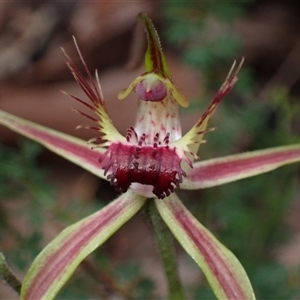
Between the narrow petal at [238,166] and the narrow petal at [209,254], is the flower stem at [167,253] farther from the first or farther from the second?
the narrow petal at [238,166]

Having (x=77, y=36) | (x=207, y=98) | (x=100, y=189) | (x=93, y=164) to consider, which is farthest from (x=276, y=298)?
(x=77, y=36)

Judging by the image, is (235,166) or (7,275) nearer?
(7,275)

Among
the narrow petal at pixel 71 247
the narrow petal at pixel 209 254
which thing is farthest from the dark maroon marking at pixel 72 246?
the narrow petal at pixel 209 254

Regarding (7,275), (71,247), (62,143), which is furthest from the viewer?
(62,143)

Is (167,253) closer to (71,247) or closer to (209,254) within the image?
(209,254)

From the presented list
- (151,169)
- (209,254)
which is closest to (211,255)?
(209,254)

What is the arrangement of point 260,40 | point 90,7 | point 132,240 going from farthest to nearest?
point 90,7 < point 260,40 < point 132,240

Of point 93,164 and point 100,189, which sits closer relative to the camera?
point 93,164

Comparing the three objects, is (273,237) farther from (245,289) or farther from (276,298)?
(245,289)

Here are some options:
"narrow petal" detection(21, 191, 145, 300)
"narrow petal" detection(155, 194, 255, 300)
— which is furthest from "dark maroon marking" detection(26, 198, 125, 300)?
"narrow petal" detection(155, 194, 255, 300)
